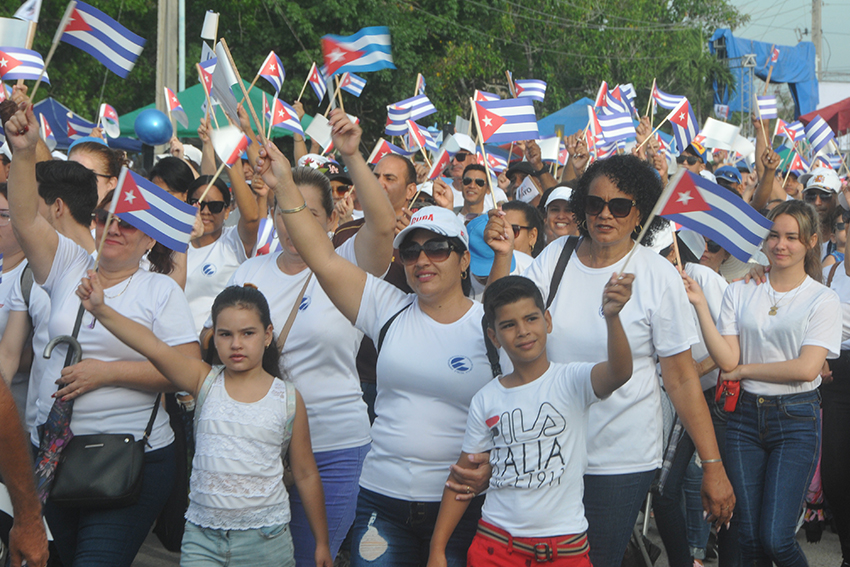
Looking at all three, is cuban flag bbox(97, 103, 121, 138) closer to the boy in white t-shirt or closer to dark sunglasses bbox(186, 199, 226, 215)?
dark sunglasses bbox(186, 199, 226, 215)

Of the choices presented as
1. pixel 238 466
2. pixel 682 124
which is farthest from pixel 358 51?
pixel 682 124

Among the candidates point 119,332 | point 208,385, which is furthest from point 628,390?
point 119,332

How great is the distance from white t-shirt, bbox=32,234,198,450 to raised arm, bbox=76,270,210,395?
0.42 ft

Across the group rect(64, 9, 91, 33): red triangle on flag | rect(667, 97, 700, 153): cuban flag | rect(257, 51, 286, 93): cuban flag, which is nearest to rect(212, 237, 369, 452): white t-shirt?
rect(64, 9, 91, 33): red triangle on flag

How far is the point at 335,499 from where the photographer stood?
12.8 feet

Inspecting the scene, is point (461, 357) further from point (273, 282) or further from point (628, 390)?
point (273, 282)

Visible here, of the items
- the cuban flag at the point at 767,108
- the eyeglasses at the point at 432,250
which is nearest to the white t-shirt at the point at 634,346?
the eyeglasses at the point at 432,250

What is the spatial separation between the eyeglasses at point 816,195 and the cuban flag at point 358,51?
167 inches

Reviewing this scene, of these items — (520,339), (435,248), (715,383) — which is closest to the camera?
(520,339)

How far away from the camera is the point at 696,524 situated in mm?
5168

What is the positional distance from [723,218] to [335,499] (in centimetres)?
205

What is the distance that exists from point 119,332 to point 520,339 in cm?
150

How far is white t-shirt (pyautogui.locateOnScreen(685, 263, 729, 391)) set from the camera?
15.5ft

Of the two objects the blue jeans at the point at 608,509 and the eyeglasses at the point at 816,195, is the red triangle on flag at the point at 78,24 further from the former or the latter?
the eyeglasses at the point at 816,195
